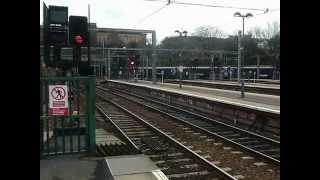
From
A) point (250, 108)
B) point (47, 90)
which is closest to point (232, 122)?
point (250, 108)

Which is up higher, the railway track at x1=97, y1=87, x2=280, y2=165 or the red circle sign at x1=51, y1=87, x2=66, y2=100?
the red circle sign at x1=51, y1=87, x2=66, y2=100

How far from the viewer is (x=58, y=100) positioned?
25.7ft

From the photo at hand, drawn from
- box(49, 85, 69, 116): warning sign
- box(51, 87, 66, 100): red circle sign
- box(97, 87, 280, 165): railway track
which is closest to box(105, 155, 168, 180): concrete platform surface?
box(49, 85, 69, 116): warning sign

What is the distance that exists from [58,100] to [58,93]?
14cm

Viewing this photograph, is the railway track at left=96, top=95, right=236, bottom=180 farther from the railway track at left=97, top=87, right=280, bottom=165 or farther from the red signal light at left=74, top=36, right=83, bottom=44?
the red signal light at left=74, top=36, right=83, bottom=44

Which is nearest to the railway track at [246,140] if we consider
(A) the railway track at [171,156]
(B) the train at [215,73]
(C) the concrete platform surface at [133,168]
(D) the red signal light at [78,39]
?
(A) the railway track at [171,156]

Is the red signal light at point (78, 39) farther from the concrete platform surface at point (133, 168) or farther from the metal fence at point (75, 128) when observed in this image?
the concrete platform surface at point (133, 168)

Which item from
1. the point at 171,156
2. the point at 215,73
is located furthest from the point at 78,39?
the point at 215,73

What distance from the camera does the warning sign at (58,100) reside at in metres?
7.73

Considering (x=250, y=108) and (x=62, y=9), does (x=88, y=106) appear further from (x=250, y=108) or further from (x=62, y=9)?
(x=250, y=108)

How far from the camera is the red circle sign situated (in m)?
7.73

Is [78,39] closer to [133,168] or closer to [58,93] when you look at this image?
[58,93]
